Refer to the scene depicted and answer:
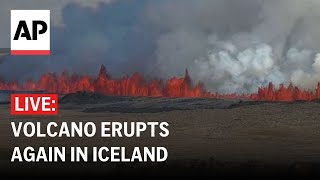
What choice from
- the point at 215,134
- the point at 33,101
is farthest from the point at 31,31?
the point at 215,134

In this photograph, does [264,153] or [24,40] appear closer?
[24,40]

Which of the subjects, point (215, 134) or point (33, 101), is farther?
point (215, 134)

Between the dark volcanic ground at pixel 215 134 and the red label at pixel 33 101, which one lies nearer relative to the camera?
the dark volcanic ground at pixel 215 134

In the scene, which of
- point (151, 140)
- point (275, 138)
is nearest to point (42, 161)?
point (151, 140)

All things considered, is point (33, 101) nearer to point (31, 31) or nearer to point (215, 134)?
point (31, 31)

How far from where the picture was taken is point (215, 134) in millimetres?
79812

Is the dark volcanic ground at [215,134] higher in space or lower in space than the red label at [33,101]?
lower

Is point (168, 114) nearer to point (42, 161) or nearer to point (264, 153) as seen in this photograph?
point (264, 153)

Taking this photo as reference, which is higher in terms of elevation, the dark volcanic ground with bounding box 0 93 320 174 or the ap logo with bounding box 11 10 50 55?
the ap logo with bounding box 11 10 50 55

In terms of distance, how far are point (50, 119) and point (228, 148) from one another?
39599 mm

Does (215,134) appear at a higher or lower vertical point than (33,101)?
lower

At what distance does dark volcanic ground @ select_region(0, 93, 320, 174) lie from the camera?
4962cm

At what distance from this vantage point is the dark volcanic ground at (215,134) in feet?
163

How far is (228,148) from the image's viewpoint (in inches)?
Answer: 2549
